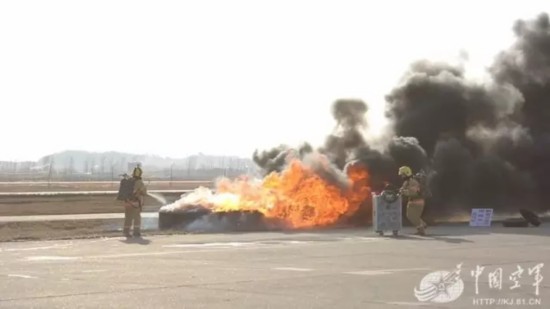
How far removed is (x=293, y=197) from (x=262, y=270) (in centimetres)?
1323

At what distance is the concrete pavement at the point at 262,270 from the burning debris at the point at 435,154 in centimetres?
576

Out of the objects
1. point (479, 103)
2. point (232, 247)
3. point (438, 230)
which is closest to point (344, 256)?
point (232, 247)

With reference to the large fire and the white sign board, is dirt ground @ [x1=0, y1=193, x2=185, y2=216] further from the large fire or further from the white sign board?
the white sign board

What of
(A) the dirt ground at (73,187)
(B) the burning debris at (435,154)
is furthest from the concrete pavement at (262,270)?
(A) the dirt ground at (73,187)

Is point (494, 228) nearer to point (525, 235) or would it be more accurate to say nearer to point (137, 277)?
→ point (525, 235)

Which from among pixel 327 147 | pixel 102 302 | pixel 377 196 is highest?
pixel 327 147

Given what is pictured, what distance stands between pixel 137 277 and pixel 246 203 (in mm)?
13965

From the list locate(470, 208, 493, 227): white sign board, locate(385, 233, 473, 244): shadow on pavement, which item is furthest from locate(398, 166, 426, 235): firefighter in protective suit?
locate(470, 208, 493, 227): white sign board

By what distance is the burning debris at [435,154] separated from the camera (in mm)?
25922

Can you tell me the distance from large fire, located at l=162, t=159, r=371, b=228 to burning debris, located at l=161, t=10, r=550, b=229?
3 centimetres

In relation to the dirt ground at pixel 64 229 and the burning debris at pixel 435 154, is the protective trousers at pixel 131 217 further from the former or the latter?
the burning debris at pixel 435 154

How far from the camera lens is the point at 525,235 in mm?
20375

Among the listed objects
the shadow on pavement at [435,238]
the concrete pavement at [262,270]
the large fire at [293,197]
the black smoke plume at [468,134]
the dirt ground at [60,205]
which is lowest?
the concrete pavement at [262,270]

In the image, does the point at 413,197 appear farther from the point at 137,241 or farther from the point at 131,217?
the point at 131,217
